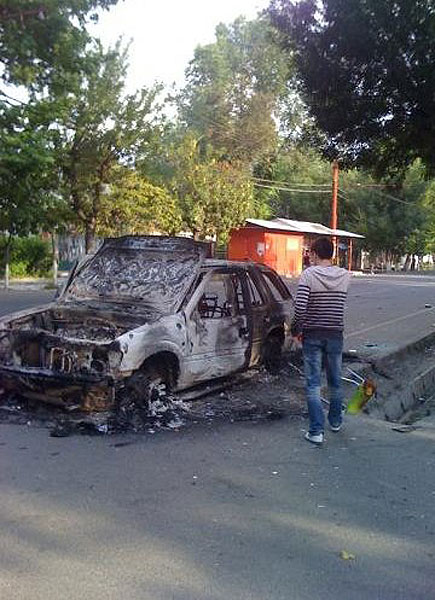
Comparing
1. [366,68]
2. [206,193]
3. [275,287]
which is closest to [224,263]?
[275,287]

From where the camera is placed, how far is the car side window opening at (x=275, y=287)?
938cm

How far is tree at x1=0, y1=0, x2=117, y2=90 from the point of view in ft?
48.7

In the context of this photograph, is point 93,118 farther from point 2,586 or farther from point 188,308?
point 2,586

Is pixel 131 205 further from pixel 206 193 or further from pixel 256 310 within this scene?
pixel 256 310

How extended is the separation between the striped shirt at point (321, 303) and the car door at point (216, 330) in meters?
1.45

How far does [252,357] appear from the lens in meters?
Result: 8.73

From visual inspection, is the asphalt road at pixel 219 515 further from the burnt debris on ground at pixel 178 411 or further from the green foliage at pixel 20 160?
the green foliage at pixel 20 160

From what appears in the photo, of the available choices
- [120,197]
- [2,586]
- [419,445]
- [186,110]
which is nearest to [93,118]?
[120,197]

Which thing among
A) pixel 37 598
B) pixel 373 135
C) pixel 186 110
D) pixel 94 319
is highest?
pixel 186 110

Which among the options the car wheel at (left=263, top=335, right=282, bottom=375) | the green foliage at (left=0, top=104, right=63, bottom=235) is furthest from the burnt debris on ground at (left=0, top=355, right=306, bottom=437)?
the green foliage at (left=0, top=104, right=63, bottom=235)

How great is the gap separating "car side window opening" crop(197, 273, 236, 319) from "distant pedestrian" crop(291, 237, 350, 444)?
5.58 ft

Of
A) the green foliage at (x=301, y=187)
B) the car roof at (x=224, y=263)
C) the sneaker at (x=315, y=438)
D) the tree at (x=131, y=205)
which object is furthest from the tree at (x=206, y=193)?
the sneaker at (x=315, y=438)

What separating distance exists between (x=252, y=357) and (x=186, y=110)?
5467 centimetres

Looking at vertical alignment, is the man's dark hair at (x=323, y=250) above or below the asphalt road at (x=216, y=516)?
above
